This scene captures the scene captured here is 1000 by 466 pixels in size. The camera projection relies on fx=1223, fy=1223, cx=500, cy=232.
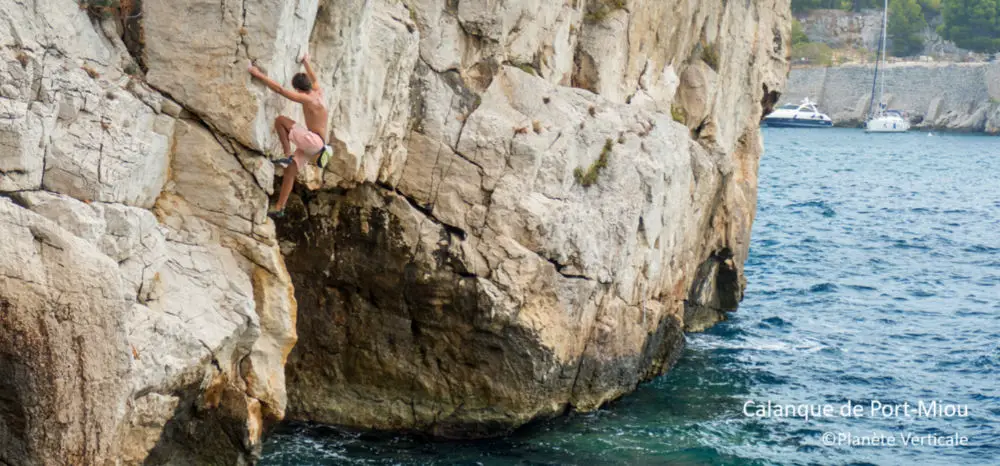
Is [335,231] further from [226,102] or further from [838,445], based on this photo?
[838,445]

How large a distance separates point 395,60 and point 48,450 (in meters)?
7.26

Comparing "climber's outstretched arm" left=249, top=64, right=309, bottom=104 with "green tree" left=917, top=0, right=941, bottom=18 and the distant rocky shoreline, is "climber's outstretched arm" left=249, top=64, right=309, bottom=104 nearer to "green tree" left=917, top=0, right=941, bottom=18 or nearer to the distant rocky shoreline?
the distant rocky shoreline

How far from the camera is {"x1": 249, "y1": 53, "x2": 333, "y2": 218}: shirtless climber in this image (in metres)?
14.4

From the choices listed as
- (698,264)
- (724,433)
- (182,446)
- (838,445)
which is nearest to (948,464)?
(838,445)

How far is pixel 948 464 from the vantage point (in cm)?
1981

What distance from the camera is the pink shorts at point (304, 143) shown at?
14.6 meters

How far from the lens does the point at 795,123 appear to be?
126500 mm

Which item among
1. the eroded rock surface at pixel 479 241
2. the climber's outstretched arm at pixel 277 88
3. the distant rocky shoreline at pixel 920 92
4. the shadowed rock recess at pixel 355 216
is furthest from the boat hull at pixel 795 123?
the climber's outstretched arm at pixel 277 88

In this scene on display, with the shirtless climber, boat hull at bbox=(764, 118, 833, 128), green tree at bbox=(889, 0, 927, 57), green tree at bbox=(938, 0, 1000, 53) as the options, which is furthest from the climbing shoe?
green tree at bbox=(889, 0, 927, 57)

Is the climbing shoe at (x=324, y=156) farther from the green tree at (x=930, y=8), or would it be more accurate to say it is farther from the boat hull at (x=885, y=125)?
the green tree at (x=930, y=8)

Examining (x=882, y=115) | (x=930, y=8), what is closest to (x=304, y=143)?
(x=882, y=115)

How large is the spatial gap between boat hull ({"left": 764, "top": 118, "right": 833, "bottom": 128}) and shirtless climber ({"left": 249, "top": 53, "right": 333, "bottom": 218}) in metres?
115

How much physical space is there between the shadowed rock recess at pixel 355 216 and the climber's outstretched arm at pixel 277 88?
169 mm

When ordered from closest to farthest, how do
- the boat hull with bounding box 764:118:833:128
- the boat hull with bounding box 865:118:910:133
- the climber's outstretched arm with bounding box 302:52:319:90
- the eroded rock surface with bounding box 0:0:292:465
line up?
the eroded rock surface with bounding box 0:0:292:465, the climber's outstretched arm with bounding box 302:52:319:90, the boat hull with bounding box 865:118:910:133, the boat hull with bounding box 764:118:833:128
